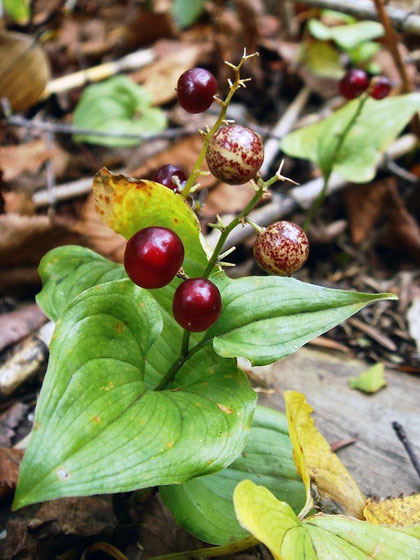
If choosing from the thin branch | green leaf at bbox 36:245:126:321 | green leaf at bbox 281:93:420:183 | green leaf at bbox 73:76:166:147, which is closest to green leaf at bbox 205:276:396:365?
green leaf at bbox 36:245:126:321

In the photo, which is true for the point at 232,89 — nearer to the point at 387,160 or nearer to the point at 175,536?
the point at 175,536

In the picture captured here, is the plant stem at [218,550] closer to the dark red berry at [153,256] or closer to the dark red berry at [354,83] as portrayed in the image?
the dark red berry at [153,256]

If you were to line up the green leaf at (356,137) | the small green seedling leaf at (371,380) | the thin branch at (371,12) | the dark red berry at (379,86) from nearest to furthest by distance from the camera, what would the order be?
the small green seedling leaf at (371,380) → the dark red berry at (379,86) → the green leaf at (356,137) → the thin branch at (371,12)

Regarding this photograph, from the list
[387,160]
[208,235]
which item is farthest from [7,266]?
[387,160]

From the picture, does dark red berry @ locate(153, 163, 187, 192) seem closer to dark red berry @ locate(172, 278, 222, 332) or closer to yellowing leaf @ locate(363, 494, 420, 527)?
dark red berry @ locate(172, 278, 222, 332)

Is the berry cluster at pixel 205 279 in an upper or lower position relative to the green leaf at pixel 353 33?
upper

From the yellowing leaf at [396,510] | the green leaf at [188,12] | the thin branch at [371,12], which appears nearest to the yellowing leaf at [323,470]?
the yellowing leaf at [396,510]

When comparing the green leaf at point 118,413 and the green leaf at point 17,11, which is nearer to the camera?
the green leaf at point 118,413

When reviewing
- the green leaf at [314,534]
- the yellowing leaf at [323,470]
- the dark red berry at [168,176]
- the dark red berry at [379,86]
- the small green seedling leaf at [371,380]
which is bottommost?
the small green seedling leaf at [371,380]
